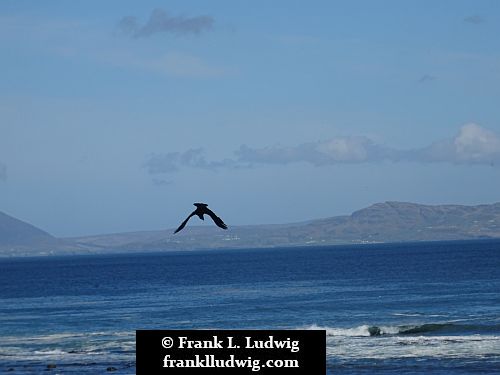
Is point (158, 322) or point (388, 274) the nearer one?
point (158, 322)

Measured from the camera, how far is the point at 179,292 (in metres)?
114

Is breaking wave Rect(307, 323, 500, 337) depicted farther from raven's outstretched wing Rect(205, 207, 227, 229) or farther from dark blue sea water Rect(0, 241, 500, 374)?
raven's outstretched wing Rect(205, 207, 227, 229)

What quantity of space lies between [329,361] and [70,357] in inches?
558

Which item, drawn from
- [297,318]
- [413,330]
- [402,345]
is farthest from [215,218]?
[297,318]

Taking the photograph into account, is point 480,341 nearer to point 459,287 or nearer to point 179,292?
point 459,287

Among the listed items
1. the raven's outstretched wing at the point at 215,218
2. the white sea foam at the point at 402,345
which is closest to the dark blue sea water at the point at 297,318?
the white sea foam at the point at 402,345

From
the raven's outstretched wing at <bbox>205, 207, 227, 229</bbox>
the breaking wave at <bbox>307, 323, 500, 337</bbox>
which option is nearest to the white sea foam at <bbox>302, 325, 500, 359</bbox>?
the breaking wave at <bbox>307, 323, 500, 337</bbox>

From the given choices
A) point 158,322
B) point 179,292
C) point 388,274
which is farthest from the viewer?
point 388,274

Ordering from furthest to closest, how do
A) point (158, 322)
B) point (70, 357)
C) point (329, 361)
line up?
1. point (158, 322)
2. point (70, 357)
3. point (329, 361)

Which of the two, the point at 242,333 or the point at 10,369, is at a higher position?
the point at 242,333

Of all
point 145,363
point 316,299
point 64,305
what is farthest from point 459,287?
point 145,363

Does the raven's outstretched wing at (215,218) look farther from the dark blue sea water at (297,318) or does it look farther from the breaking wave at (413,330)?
the breaking wave at (413,330)

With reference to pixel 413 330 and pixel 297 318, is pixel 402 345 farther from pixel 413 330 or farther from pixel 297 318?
pixel 297 318

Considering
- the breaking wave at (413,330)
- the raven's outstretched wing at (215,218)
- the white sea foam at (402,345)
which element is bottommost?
the white sea foam at (402,345)
